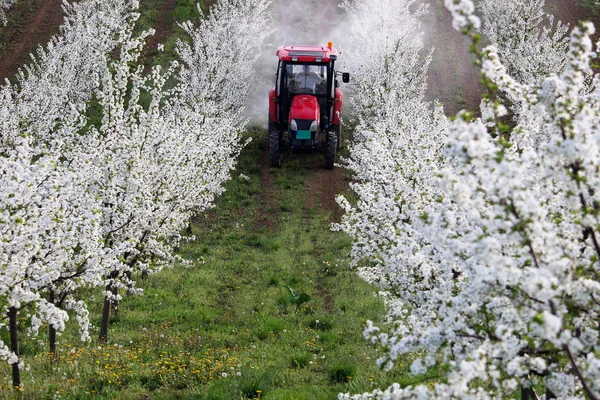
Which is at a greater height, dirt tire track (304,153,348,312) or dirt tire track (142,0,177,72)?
dirt tire track (142,0,177,72)

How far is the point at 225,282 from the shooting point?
1569 cm

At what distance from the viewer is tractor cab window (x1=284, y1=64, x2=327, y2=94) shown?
2456 centimetres

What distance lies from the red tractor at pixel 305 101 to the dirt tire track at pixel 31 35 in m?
17.8

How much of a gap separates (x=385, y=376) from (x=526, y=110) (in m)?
5.62

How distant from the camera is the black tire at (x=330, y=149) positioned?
25.0 meters

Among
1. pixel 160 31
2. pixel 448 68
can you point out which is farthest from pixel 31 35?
pixel 448 68

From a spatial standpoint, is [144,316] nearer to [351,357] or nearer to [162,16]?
[351,357]

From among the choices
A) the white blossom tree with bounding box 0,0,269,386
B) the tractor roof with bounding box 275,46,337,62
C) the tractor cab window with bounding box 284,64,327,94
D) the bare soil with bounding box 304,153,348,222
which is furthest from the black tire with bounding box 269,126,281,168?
Answer: the white blossom tree with bounding box 0,0,269,386

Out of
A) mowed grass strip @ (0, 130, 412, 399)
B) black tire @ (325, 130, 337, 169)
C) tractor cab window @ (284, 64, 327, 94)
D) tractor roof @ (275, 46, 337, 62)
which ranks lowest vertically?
mowed grass strip @ (0, 130, 412, 399)

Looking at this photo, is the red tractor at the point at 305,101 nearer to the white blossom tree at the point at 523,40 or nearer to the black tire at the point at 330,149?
the black tire at the point at 330,149

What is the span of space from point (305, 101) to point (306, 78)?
126 cm

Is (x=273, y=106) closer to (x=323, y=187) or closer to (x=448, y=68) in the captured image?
(x=323, y=187)

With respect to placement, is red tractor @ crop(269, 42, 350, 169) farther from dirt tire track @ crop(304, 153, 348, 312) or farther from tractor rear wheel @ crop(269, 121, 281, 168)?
dirt tire track @ crop(304, 153, 348, 312)

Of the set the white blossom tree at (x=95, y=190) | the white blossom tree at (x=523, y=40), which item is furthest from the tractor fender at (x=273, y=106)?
the white blossom tree at (x=523, y=40)
